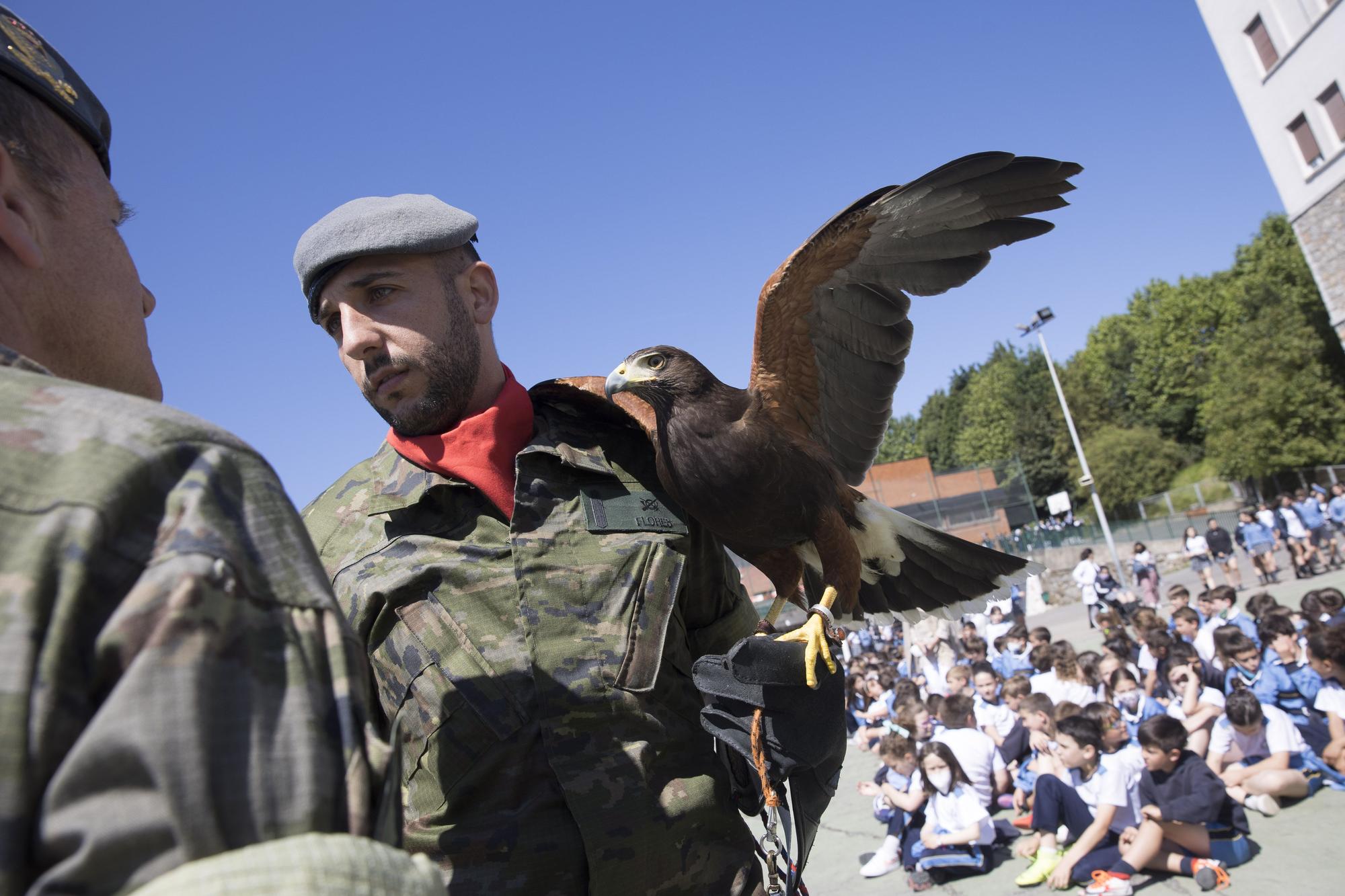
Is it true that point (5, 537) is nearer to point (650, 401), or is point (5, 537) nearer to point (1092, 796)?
point (650, 401)

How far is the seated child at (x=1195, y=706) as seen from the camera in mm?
7137

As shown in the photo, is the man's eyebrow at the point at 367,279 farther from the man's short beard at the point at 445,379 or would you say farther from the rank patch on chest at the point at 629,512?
the rank patch on chest at the point at 629,512

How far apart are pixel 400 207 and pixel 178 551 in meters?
1.87

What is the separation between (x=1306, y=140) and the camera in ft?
87.2

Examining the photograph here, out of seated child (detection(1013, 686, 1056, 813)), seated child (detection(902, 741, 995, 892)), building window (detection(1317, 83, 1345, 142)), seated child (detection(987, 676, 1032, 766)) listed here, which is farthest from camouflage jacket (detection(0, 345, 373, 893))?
building window (detection(1317, 83, 1345, 142))

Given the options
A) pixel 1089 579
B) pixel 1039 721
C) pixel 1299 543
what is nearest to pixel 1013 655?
pixel 1039 721

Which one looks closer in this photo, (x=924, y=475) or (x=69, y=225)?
(x=69, y=225)

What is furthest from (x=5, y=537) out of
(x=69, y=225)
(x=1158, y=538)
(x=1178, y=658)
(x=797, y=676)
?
(x=1158, y=538)

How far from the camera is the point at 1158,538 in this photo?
36.3 m

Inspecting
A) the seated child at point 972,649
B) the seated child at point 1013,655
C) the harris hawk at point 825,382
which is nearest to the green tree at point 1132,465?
the seated child at point 972,649

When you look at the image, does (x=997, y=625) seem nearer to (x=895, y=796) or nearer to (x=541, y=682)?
(x=895, y=796)

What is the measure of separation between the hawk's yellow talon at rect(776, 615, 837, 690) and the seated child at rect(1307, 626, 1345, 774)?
6.06 m

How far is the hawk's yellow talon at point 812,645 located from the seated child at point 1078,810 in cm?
501

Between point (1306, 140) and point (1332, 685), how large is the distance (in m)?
27.1
